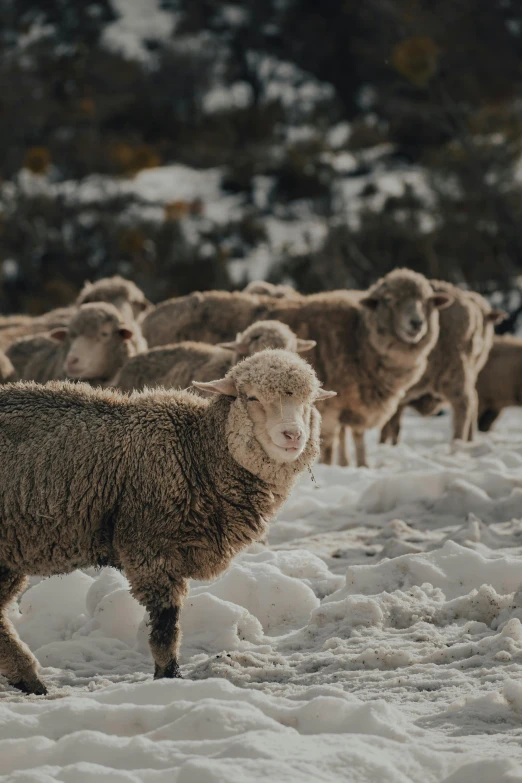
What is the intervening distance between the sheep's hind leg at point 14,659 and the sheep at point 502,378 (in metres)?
Result: 11.3

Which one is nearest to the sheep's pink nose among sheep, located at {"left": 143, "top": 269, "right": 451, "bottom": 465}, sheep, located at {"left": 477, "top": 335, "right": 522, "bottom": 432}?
sheep, located at {"left": 143, "top": 269, "right": 451, "bottom": 465}

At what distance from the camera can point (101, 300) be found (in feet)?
38.0

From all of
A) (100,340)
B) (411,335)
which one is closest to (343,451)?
(411,335)

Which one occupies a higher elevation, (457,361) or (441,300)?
(441,300)

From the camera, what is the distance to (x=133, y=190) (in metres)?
37.8

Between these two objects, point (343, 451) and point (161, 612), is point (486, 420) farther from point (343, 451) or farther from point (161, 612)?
point (161, 612)

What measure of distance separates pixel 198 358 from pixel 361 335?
2.29 m

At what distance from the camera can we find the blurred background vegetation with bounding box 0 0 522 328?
96.2ft

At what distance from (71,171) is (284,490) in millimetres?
34388

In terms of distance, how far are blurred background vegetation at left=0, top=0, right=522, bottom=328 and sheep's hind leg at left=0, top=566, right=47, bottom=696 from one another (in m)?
20.5

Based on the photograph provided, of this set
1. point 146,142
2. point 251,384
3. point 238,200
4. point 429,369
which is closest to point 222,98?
point 146,142

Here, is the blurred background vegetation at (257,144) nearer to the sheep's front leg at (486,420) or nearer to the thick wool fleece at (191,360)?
the sheep's front leg at (486,420)

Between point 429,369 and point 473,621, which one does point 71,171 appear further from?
point 473,621

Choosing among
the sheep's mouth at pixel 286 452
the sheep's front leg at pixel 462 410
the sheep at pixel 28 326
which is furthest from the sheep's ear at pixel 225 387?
the sheep's front leg at pixel 462 410
